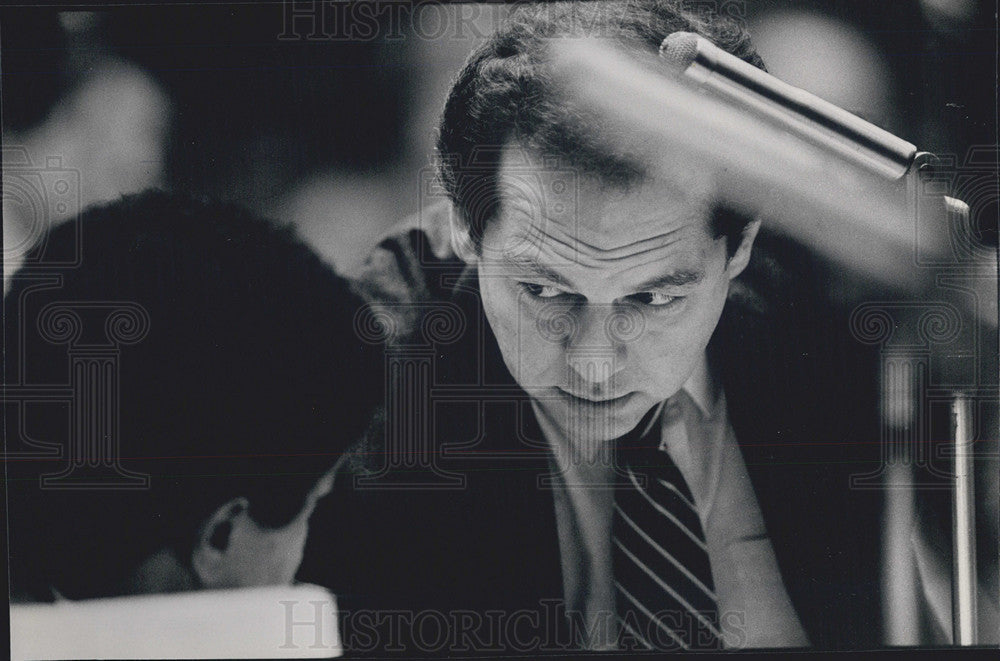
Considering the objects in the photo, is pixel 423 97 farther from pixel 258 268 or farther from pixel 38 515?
pixel 38 515

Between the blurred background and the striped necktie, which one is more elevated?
the blurred background

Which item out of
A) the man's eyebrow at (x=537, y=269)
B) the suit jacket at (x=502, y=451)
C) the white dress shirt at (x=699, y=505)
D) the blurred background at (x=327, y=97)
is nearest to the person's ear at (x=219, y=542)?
the suit jacket at (x=502, y=451)

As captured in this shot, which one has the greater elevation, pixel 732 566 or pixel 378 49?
pixel 378 49

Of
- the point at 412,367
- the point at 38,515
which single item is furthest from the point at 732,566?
the point at 38,515

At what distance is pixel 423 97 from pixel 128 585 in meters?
1.44

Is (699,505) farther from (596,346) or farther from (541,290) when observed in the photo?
(541,290)

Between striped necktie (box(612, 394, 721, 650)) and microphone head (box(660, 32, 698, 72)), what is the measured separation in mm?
824

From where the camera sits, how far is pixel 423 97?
244 cm

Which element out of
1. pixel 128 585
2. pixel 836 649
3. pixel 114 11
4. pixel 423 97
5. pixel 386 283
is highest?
pixel 114 11

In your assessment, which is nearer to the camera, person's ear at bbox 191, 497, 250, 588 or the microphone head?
the microphone head

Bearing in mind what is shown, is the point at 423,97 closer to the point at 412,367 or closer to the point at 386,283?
the point at 386,283

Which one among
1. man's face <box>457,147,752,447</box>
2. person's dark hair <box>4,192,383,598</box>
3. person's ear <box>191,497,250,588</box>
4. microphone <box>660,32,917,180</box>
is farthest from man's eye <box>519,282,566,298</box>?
person's ear <box>191,497,250,588</box>

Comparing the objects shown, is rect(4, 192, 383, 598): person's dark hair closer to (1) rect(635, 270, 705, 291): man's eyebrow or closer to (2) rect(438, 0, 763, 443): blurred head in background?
(2) rect(438, 0, 763, 443): blurred head in background

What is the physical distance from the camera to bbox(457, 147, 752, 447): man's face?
7.93ft
